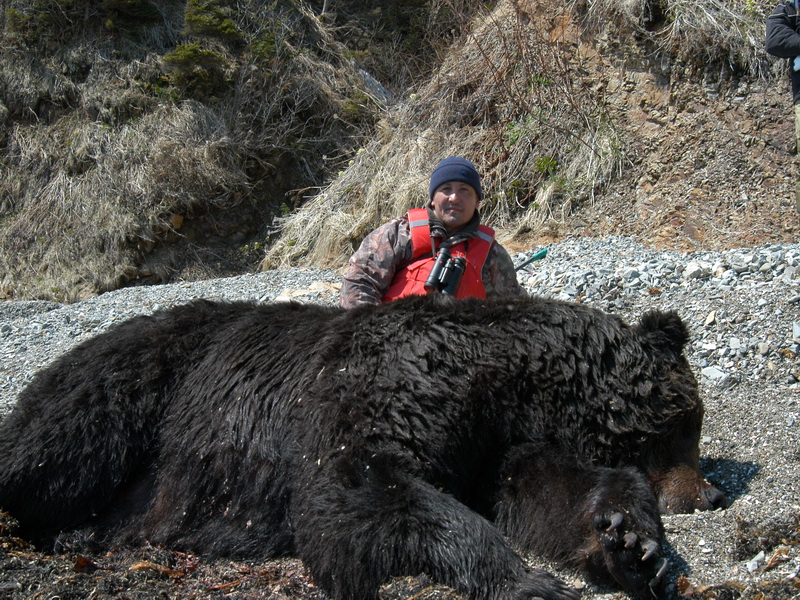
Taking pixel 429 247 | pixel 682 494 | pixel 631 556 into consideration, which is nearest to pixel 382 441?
pixel 631 556

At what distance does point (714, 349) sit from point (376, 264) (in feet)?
8.16

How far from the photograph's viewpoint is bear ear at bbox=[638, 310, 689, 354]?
3.35m

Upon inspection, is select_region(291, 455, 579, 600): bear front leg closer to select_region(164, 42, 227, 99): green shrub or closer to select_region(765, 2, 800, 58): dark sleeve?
select_region(765, 2, 800, 58): dark sleeve

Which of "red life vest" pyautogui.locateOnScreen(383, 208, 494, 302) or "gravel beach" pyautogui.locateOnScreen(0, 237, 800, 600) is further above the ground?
"red life vest" pyautogui.locateOnScreen(383, 208, 494, 302)

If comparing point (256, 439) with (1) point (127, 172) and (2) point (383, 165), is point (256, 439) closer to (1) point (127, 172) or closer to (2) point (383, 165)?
(2) point (383, 165)

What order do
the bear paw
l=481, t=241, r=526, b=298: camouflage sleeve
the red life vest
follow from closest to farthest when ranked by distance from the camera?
1. the bear paw
2. the red life vest
3. l=481, t=241, r=526, b=298: camouflage sleeve

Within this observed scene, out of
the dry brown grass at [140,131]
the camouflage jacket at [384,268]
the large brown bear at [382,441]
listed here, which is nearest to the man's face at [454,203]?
the camouflage jacket at [384,268]

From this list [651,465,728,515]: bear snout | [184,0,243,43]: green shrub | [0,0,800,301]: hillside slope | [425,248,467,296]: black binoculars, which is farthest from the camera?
[184,0,243,43]: green shrub

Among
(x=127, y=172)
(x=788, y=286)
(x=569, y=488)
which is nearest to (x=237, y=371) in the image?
(x=569, y=488)

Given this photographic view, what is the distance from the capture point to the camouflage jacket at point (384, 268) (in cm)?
479

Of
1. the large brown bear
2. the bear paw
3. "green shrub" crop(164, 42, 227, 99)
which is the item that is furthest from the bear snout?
"green shrub" crop(164, 42, 227, 99)

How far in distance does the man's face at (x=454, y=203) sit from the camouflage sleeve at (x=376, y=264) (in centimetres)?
27

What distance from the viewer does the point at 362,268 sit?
4875 mm

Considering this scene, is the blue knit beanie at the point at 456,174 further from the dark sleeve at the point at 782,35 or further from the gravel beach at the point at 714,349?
the dark sleeve at the point at 782,35
